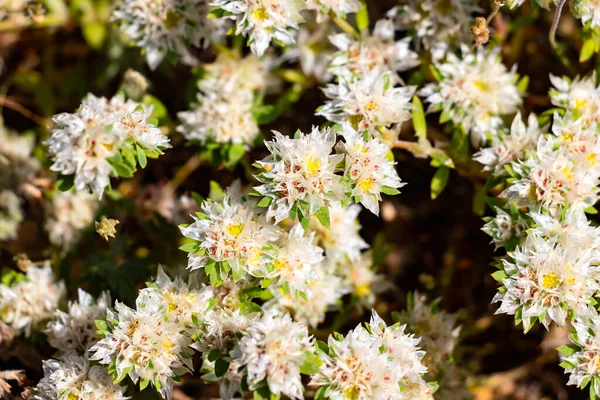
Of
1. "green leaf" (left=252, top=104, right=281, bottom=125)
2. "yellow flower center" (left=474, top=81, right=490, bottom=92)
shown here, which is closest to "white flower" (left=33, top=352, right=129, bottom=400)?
"green leaf" (left=252, top=104, right=281, bottom=125)

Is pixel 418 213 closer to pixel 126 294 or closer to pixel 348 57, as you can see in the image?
pixel 348 57

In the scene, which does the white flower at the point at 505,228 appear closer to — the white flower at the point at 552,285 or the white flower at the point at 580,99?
the white flower at the point at 552,285

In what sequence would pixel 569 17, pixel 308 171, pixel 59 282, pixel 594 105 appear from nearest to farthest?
pixel 308 171 < pixel 594 105 < pixel 59 282 < pixel 569 17

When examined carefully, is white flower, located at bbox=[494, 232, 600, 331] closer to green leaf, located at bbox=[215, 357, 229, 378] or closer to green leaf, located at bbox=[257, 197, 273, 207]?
green leaf, located at bbox=[257, 197, 273, 207]

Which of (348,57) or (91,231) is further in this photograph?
(91,231)

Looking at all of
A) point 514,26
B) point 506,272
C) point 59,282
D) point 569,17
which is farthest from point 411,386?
point 569,17

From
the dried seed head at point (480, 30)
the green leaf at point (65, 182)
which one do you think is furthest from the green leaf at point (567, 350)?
the green leaf at point (65, 182)

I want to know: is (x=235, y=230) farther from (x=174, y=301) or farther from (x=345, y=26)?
(x=345, y=26)
